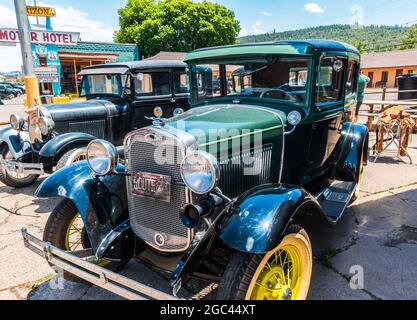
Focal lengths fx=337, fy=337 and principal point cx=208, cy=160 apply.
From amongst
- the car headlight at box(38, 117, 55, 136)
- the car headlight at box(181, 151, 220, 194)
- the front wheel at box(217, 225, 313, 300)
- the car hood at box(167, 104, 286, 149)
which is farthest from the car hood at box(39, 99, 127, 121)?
the front wheel at box(217, 225, 313, 300)

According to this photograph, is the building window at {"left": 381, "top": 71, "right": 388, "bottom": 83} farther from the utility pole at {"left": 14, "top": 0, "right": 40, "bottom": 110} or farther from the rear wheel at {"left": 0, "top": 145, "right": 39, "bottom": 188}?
the rear wheel at {"left": 0, "top": 145, "right": 39, "bottom": 188}

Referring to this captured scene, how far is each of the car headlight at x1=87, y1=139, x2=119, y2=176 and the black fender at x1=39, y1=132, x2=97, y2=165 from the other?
218 cm

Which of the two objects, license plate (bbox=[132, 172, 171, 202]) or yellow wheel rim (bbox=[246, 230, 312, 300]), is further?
license plate (bbox=[132, 172, 171, 202])

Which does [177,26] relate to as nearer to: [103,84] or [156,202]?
[103,84]

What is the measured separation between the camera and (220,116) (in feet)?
9.05

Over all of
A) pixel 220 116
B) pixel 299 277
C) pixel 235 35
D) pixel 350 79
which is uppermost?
pixel 235 35

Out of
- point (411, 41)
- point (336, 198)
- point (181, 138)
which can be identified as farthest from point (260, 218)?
point (411, 41)

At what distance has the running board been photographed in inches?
118

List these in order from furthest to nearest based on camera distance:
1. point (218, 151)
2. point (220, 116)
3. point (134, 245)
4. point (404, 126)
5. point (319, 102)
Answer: point (404, 126)
point (319, 102)
point (220, 116)
point (134, 245)
point (218, 151)

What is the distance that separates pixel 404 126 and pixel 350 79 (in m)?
2.59

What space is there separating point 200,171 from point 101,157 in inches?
35.6
